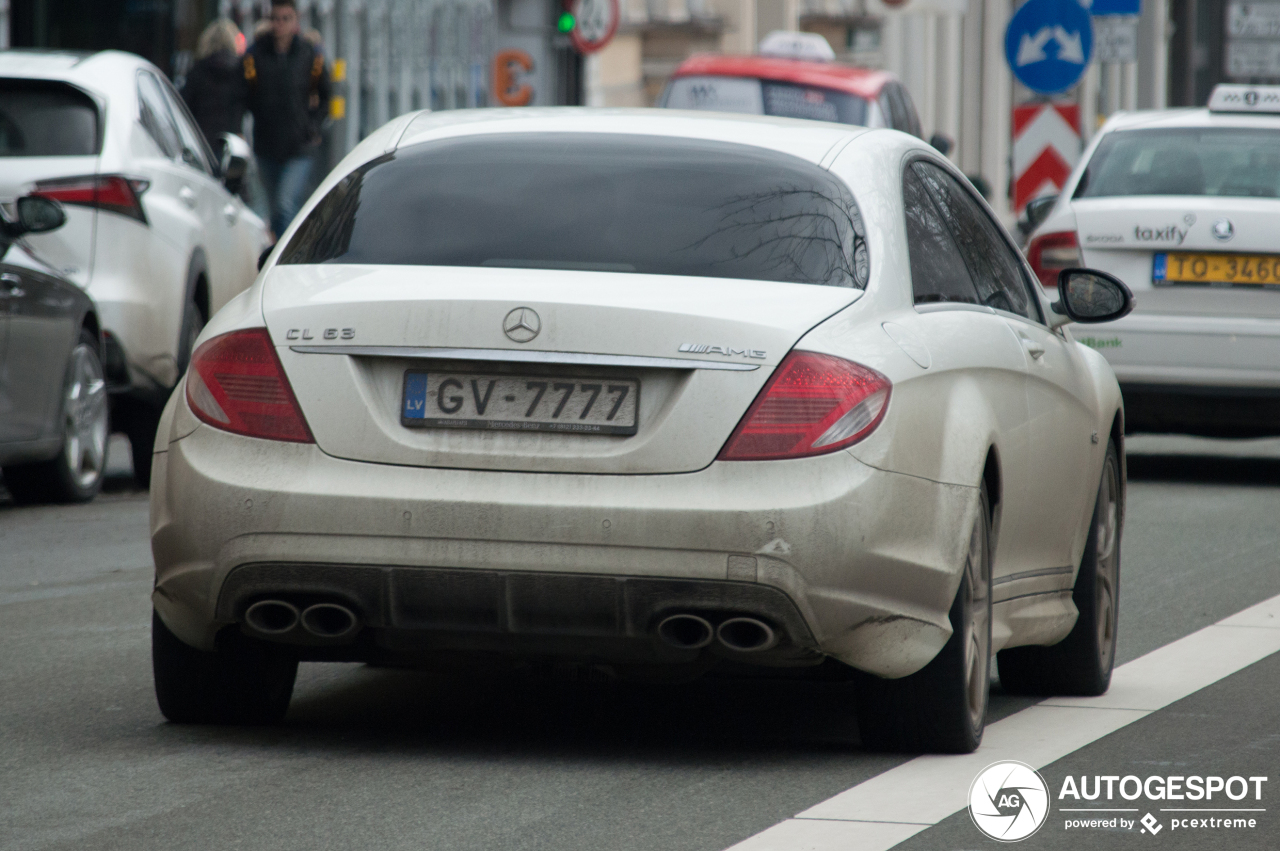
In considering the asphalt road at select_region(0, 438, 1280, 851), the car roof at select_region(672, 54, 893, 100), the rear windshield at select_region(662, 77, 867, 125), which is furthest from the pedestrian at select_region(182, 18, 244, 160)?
the asphalt road at select_region(0, 438, 1280, 851)

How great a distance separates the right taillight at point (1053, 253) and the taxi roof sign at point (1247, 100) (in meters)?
1.80

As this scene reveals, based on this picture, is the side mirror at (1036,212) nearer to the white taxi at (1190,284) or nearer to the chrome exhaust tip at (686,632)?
the white taxi at (1190,284)

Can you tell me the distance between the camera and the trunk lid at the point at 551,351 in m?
5.27

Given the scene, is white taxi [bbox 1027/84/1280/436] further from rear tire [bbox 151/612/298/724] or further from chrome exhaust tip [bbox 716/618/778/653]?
chrome exhaust tip [bbox 716/618/778/653]

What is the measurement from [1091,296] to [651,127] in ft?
4.96

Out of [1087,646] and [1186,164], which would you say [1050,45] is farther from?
[1087,646]

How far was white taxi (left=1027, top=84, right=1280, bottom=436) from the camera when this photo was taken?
40.5ft

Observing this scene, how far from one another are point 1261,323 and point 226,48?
9.15 meters

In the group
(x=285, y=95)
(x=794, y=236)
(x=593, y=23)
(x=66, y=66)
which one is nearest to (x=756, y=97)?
(x=593, y=23)

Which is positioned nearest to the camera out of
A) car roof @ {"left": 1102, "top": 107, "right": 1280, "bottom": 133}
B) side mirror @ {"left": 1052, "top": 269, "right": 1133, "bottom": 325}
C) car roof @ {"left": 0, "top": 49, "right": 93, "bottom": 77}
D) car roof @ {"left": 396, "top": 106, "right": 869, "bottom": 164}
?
car roof @ {"left": 396, "top": 106, "right": 869, "bottom": 164}

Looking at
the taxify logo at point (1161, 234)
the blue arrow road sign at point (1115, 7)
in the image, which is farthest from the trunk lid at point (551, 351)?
the blue arrow road sign at point (1115, 7)

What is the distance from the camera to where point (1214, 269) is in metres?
12.4

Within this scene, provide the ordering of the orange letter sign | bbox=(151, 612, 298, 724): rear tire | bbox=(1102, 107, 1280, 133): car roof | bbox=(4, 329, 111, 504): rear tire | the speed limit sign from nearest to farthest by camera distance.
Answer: bbox=(151, 612, 298, 724): rear tire → bbox=(4, 329, 111, 504): rear tire → bbox=(1102, 107, 1280, 133): car roof → the orange letter sign → the speed limit sign

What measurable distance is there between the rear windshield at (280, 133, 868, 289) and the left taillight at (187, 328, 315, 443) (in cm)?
34
